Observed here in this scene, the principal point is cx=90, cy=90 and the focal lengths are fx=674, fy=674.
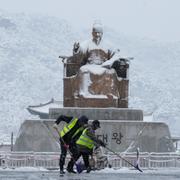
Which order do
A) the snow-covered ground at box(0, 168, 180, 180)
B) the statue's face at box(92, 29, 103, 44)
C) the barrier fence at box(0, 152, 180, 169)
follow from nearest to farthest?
1. the snow-covered ground at box(0, 168, 180, 180)
2. the barrier fence at box(0, 152, 180, 169)
3. the statue's face at box(92, 29, 103, 44)

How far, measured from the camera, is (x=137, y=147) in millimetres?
15539

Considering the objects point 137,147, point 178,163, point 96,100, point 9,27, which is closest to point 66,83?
point 96,100

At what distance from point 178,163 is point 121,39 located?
10582 cm

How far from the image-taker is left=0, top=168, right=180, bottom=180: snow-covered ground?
10703mm

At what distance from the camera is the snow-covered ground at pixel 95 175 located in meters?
10.7

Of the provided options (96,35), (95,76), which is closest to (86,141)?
(95,76)

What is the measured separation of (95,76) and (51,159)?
8.70ft

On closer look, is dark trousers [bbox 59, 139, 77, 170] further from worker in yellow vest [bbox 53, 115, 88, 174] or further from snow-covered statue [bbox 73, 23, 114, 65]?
snow-covered statue [bbox 73, 23, 114, 65]

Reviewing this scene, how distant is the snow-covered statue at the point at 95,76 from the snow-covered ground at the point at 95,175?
3086 millimetres

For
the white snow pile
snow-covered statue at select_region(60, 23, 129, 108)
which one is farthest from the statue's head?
the white snow pile

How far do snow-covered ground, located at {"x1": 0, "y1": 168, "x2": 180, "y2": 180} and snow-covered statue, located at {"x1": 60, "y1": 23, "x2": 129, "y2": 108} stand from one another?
3086 mm

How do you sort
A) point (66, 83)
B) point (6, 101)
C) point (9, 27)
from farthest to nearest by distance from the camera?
point (9, 27), point (6, 101), point (66, 83)

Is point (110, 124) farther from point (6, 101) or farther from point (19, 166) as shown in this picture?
point (6, 101)

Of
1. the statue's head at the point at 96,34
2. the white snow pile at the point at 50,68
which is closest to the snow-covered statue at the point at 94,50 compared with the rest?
the statue's head at the point at 96,34
